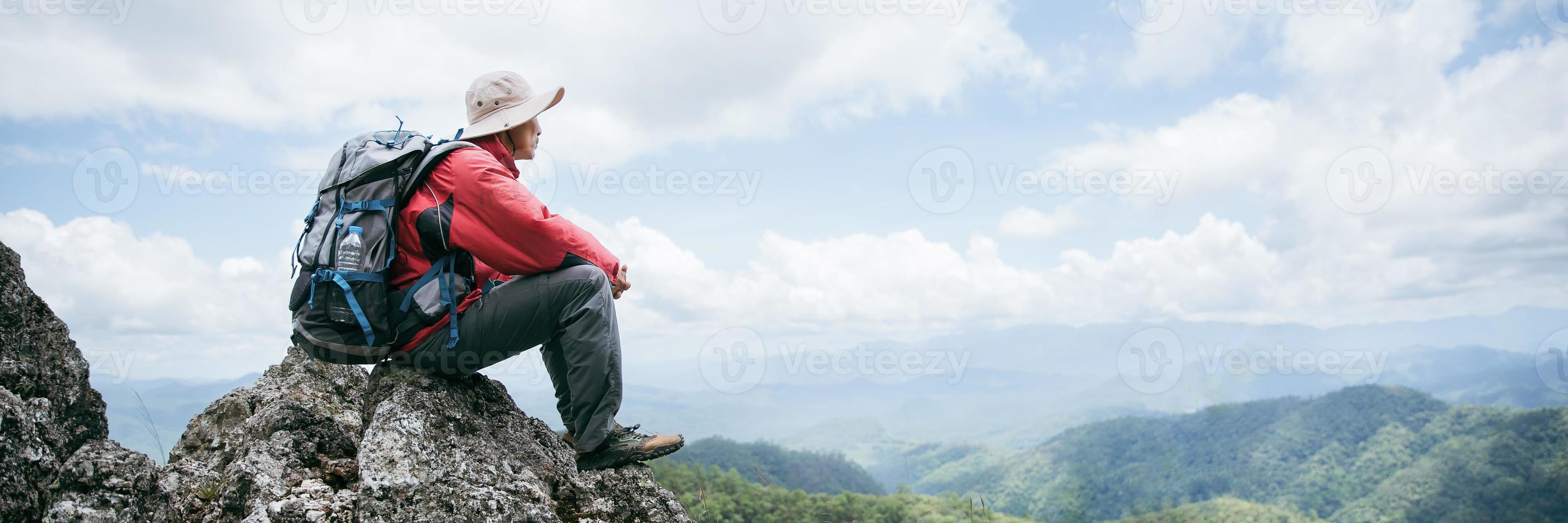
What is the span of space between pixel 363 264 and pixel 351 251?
10cm

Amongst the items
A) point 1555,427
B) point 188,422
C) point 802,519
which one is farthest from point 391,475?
point 1555,427

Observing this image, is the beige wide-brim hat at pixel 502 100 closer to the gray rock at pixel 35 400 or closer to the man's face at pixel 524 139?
the man's face at pixel 524 139

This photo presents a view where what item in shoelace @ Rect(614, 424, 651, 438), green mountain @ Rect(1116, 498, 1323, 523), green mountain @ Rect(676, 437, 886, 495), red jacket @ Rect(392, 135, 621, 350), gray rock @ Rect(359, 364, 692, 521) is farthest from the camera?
green mountain @ Rect(1116, 498, 1323, 523)

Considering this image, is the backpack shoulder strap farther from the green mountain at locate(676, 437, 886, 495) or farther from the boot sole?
the green mountain at locate(676, 437, 886, 495)

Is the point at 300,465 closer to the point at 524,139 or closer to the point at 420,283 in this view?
the point at 420,283

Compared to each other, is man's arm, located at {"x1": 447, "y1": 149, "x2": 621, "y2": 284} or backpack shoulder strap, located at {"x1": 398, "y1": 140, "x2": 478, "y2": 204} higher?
backpack shoulder strap, located at {"x1": 398, "y1": 140, "x2": 478, "y2": 204}

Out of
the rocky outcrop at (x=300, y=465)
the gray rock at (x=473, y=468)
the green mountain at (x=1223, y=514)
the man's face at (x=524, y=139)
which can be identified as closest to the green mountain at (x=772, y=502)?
the gray rock at (x=473, y=468)

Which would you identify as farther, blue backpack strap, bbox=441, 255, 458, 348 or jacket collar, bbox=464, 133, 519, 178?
jacket collar, bbox=464, 133, 519, 178

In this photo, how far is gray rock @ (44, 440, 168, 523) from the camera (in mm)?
4453

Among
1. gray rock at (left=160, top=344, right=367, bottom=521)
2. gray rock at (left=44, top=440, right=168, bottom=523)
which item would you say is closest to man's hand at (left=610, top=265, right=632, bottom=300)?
gray rock at (left=160, top=344, right=367, bottom=521)

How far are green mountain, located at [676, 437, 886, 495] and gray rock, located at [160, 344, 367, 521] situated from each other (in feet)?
347

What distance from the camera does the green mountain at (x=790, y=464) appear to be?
127 m

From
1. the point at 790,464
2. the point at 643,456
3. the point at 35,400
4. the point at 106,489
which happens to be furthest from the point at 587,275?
the point at 790,464

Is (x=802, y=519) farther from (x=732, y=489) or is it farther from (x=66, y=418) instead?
(x=66, y=418)
